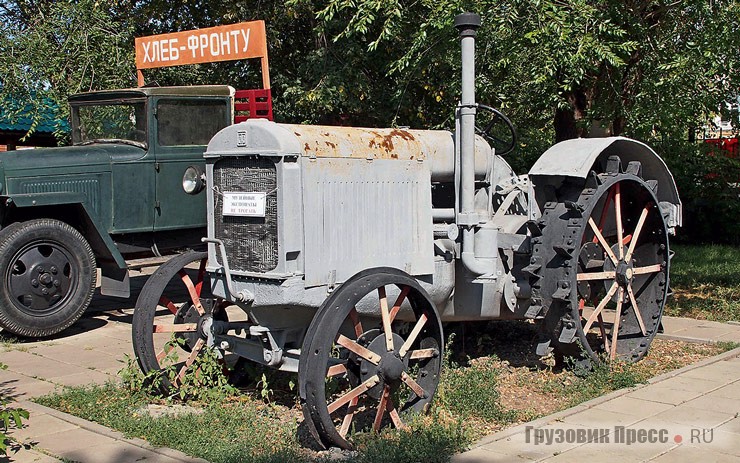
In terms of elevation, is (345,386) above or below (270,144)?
below

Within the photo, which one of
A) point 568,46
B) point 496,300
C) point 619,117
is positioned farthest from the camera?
point 619,117

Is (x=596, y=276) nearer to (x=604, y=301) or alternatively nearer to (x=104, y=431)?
(x=604, y=301)

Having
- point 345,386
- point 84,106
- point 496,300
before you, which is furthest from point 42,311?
point 496,300

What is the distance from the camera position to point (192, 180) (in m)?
5.78

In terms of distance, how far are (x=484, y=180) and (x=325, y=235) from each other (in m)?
1.72

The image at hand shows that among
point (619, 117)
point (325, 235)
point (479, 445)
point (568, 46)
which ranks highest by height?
point (568, 46)

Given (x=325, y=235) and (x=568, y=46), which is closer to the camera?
(x=325, y=235)

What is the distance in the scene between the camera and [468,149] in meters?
5.77

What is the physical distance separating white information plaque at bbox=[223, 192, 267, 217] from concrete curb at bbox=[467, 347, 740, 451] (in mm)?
1922

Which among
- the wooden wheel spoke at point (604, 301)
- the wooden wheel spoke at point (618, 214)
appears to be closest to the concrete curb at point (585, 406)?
the wooden wheel spoke at point (604, 301)

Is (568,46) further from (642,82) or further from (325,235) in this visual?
(325,235)

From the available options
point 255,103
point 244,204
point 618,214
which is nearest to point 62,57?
point 255,103

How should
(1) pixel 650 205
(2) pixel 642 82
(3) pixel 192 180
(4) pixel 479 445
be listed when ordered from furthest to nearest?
(2) pixel 642 82
(1) pixel 650 205
(3) pixel 192 180
(4) pixel 479 445

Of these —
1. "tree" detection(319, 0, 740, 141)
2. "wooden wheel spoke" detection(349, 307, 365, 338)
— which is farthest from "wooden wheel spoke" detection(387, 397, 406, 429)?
"tree" detection(319, 0, 740, 141)
